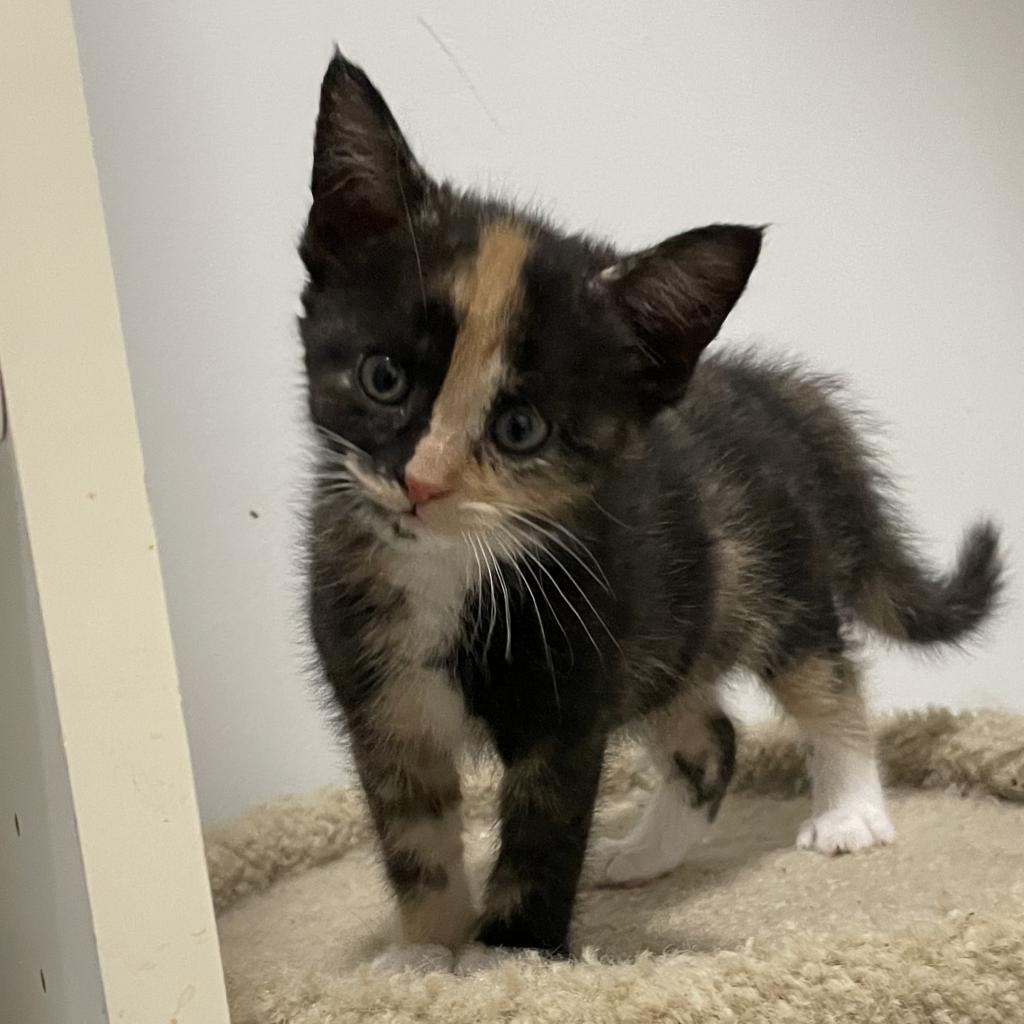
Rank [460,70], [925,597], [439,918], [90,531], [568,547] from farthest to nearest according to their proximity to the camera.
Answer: [460,70]
[925,597]
[439,918]
[568,547]
[90,531]

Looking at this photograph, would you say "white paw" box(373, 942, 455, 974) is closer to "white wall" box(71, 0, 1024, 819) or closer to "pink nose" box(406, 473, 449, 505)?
"pink nose" box(406, 473, 449, 505)

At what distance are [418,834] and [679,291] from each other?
1.75 feet

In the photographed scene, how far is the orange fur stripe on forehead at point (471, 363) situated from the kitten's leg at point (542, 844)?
28 centimetres

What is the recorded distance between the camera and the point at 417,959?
1.04 metres

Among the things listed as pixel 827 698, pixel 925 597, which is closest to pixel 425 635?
pixel 827 698

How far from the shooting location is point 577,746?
3.33 feet

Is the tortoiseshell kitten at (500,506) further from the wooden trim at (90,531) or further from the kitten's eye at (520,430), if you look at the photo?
the wooden trim at (90,531)

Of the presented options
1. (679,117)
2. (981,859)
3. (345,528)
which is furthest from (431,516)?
(679,117)

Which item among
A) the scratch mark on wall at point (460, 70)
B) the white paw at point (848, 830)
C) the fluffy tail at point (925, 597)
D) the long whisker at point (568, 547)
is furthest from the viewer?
the scratch mark on wall at point (460, 70)

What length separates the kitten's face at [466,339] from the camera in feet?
2.89

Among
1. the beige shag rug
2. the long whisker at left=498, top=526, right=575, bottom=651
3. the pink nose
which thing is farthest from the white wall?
the pink nose

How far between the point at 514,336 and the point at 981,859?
28.8 inches

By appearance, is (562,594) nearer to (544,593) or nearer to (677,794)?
(544,593)

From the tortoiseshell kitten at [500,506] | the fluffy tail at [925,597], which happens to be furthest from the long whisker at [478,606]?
the fluffy tail at [925,597]
